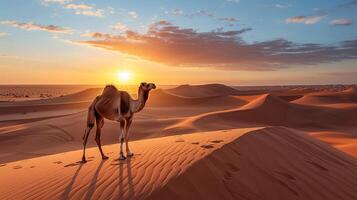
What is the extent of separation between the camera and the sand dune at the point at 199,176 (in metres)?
4.83

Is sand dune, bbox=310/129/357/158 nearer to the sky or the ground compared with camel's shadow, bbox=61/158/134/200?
nearer to the ground

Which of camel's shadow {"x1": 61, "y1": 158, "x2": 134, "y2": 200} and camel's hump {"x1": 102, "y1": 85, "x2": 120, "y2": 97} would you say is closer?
camel's shadow {"x1": 61, "y1": 158, "x2": 134, "y2": 200}

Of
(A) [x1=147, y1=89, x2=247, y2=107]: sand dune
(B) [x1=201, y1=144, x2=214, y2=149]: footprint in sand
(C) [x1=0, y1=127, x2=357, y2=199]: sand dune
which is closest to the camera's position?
(C) [x1=0, y1=127, x2=357, y2=199]: sand dune

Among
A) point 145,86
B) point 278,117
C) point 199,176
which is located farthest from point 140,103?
point 278,117

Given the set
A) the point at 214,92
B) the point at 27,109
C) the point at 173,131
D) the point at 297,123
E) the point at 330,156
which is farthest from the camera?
the point at 214,92

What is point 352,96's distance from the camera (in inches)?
1917

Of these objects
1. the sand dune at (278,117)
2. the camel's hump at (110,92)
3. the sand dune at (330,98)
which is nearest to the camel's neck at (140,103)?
the camel's hump at (110,92)

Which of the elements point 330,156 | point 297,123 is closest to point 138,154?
point 330,156

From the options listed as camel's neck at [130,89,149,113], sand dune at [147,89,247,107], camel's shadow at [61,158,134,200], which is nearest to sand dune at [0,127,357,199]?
camel's shadow at [61,158,134,200]

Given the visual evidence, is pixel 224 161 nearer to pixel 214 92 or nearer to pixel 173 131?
pixel 173 131

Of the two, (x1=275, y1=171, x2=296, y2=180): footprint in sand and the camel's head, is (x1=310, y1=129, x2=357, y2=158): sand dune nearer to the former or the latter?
(x1=275, y1=171, x2=296, y2=180): footprint in sand

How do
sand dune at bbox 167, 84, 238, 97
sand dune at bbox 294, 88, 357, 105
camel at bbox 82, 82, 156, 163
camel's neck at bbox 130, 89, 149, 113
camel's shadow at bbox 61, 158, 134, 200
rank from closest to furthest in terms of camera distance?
camel's shadow at bbox 61, 158, 134, 200 → camel at bbox 82, 82, 156, 163 → camel's neck at bbox 130, 89, 149, 113 → sand dune at bbox 294, 88, 357, 105 → sand dune at bbox 167, 84, 238, 97

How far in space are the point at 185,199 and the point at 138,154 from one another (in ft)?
9.41

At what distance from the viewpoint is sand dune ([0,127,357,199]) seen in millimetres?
4828
